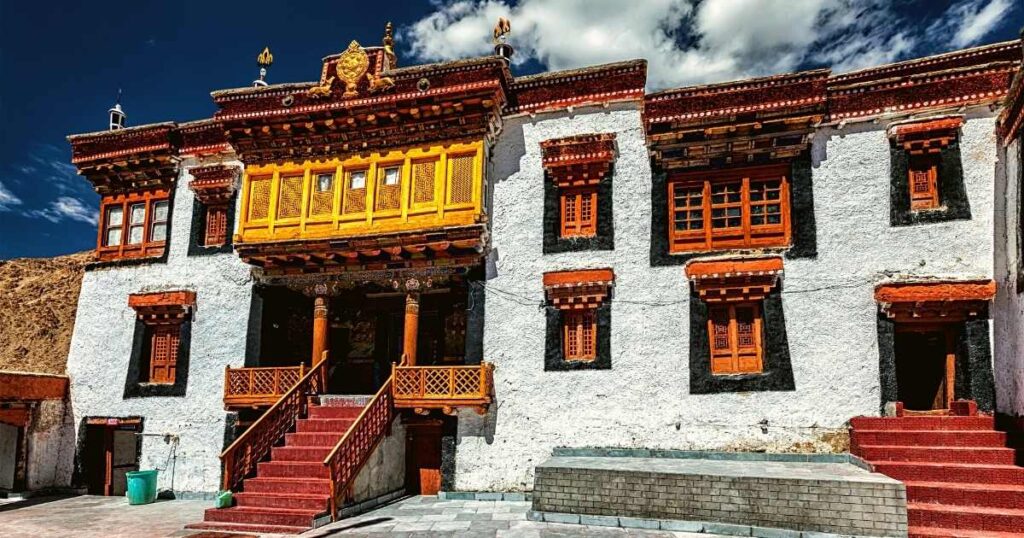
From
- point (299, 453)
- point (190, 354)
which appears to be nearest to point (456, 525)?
point (299, 453)

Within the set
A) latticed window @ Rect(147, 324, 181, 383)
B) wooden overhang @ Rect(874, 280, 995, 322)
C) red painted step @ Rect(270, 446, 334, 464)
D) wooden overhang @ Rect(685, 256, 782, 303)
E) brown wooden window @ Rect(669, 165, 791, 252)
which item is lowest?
red painted step @ Rect(270, 446, 334, 464)

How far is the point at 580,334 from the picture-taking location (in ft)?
45.6

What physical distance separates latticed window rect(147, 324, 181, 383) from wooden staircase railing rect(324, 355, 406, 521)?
262 inches

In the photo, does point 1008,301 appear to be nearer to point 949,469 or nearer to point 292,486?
point 949,469

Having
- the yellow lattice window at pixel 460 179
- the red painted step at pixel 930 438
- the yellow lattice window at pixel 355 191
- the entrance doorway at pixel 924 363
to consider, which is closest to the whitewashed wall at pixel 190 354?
the yellow lattice window at pixel 355 191

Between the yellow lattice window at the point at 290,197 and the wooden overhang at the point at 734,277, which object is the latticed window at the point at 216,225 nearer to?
the yellow lattice window at the point at 290,197

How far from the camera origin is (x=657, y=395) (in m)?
13.1

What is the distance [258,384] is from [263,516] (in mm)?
4384

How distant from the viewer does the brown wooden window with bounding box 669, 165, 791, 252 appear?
13.2 metres

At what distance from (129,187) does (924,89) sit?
744 inches

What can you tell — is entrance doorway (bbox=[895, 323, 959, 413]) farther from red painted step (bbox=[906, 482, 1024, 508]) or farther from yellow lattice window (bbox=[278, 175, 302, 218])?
yellow lattice window (bbox=[278, 175, 302, 218])

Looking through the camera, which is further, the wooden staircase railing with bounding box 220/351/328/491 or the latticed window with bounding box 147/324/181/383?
the latticed window with bounding box 147/324/181/383

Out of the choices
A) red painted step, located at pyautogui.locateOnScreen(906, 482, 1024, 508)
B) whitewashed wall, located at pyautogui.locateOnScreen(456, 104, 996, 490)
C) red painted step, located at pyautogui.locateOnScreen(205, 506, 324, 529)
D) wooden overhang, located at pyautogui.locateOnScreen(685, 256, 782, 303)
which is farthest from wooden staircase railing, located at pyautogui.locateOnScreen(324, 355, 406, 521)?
red painted step, located at pyautogui.locateOnScreen(906, 482, 1024, 508)

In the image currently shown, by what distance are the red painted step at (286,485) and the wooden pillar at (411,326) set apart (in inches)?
129
